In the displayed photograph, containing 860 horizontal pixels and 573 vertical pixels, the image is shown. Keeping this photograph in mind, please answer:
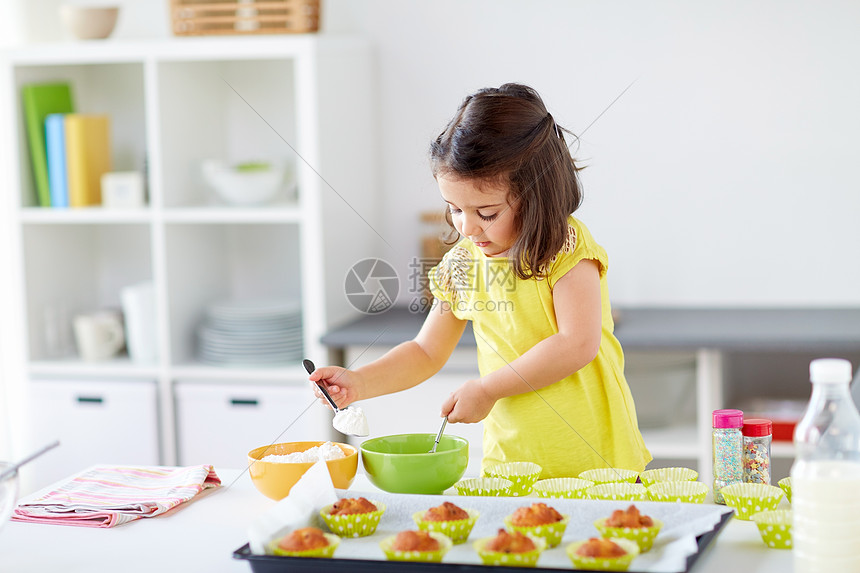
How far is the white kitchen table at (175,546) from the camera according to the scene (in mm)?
990

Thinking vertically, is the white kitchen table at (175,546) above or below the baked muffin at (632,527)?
below

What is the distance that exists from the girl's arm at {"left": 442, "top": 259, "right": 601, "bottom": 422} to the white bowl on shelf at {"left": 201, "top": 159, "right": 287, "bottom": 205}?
1.32 metres

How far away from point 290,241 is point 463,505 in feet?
5.91

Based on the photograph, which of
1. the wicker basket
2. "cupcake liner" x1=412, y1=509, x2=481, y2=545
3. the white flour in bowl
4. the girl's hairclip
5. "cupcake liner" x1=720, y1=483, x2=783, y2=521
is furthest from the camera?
the wicker basket

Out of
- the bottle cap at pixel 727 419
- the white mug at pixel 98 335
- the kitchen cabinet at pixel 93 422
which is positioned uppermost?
the bottle cap at pixel 727 419

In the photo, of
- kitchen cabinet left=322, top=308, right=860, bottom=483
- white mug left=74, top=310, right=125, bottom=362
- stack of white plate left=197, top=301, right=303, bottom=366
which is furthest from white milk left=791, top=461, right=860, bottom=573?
white mug left=74, top=310, right=125, bottom=362

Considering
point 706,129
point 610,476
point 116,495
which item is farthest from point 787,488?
point 706,129

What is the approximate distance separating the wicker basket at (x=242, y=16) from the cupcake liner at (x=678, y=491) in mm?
1620

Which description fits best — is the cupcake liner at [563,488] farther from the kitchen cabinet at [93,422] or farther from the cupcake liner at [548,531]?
the kitchen cabinet at [93,422]

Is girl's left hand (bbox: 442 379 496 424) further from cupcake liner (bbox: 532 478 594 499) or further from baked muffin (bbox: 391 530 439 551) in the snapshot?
baked muffin (bbox: 391 530 439 551)

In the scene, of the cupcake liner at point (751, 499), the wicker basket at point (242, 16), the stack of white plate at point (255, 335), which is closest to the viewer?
the cupcake liner at point (751, 499)

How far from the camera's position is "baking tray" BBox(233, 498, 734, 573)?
0.89 metres

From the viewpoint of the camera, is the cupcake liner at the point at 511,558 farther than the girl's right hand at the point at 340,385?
No

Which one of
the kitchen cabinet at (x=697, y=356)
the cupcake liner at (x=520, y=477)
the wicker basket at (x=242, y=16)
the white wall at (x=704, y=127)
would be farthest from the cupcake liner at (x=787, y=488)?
the wicker basket at (x=242, y=16)
